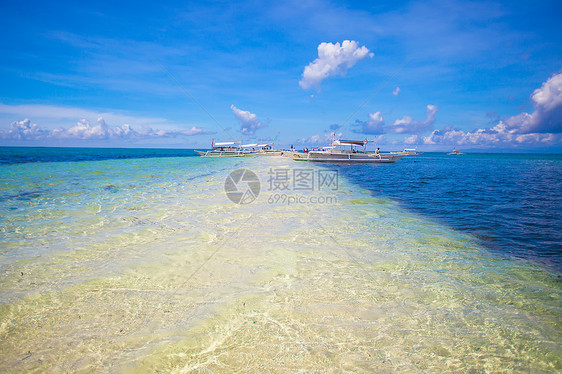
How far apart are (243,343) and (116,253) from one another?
4462mm

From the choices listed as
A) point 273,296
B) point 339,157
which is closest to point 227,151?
point 339,157

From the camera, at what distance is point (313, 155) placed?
206 feet

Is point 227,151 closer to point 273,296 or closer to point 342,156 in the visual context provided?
point 342,156

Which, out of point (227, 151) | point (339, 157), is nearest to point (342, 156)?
point (339, 157)

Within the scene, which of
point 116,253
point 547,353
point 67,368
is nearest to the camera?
point 67,368

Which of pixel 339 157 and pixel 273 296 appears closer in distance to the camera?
pixel 273 296

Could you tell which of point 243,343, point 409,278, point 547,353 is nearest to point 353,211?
point 409,278

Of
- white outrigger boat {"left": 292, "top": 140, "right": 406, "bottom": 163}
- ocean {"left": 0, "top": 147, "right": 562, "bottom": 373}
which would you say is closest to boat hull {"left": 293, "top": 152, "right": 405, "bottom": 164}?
white outrigger boat {"left": 292, "top": 140, "right": 406, "bottom": 163}

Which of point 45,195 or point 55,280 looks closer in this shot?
point 55,280

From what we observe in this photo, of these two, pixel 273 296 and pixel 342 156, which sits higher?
pixel 342 156

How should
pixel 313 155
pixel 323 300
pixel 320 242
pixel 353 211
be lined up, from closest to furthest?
1. pixel 323 300
2. pixel 320 242
3. pixel 353 211
4. pixel 313 155

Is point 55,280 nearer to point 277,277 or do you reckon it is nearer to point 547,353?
point 277,277

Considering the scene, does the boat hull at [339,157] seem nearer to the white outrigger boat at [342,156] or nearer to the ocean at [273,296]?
the white outrigger boat at [342,156]

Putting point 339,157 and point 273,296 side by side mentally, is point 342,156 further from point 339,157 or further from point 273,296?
point 273,296
